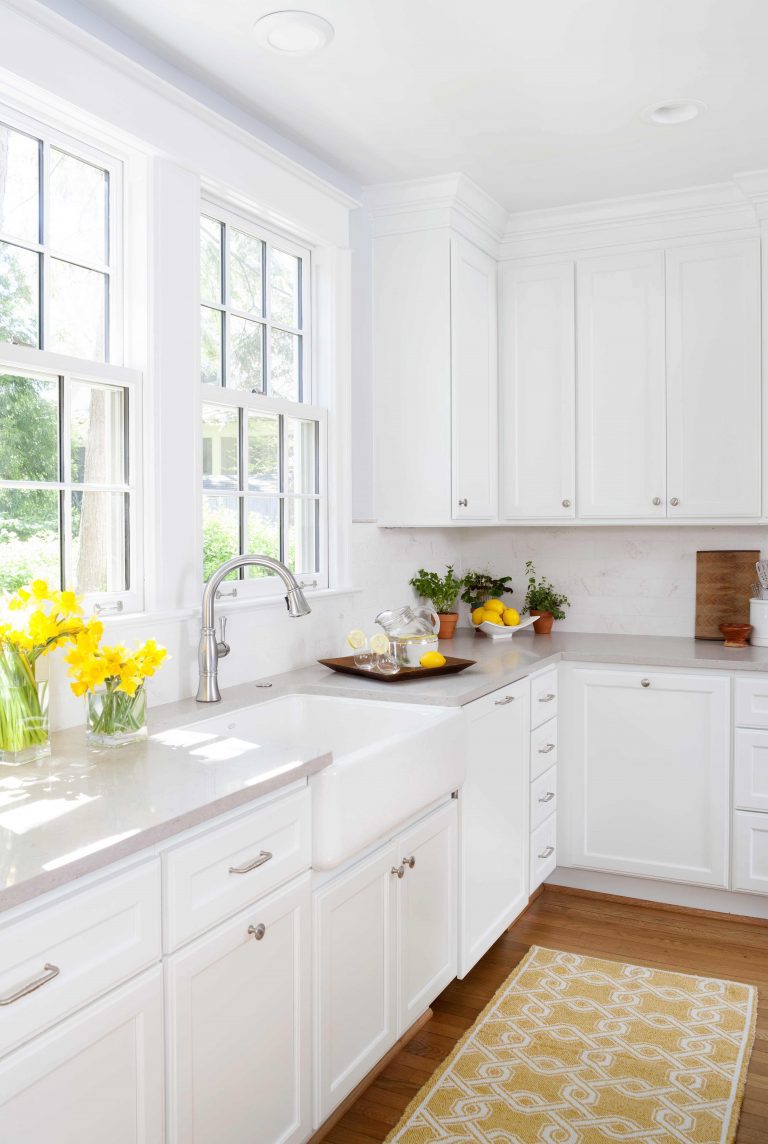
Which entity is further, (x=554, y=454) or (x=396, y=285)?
(x=554, y=454)


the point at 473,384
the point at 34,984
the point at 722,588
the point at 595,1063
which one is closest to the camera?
the point at 34,984

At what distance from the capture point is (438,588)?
3734 millimetres

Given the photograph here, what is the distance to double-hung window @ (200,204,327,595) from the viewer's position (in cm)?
267

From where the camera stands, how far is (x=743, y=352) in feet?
11.1

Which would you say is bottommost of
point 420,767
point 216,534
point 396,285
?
point 420,767

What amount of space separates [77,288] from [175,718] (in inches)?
41.0

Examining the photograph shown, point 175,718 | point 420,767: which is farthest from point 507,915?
point 175,718

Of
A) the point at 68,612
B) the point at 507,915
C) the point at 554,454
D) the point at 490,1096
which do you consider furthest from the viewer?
the point at 554,454

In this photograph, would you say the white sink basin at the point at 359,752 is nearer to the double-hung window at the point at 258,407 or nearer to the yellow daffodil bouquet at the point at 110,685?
the yellow daffodil bouquet at the point at 110,685

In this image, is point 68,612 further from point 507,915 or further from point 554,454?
point 554,454

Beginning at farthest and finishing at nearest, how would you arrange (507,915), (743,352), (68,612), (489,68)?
(743,352), (507,915), (489,68), (68,612)

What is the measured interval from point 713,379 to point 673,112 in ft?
3.28

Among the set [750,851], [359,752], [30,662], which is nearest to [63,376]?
[30,662]

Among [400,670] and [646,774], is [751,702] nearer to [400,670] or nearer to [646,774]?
[646,774]
